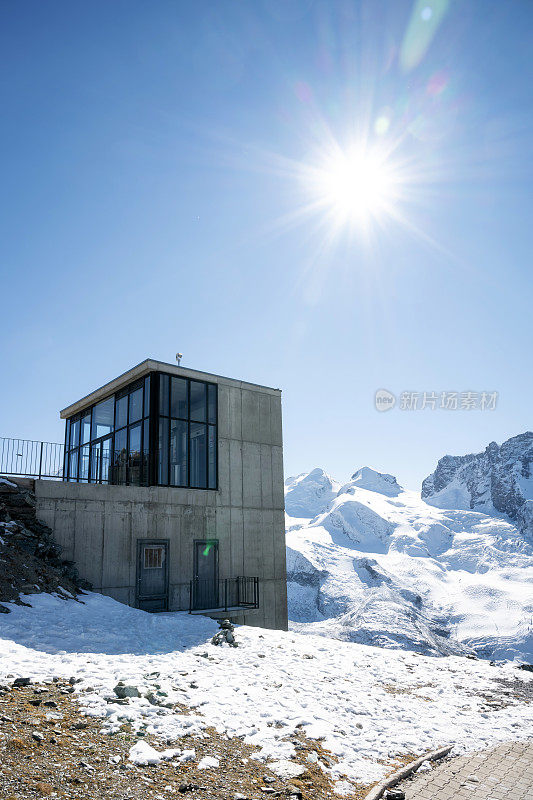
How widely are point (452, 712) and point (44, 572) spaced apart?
1041cm

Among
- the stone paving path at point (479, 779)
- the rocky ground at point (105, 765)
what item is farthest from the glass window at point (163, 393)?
the stone paving path at point (479, 779)

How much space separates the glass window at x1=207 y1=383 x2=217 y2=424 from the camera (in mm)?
21797

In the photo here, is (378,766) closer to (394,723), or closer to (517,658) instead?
(394,723)

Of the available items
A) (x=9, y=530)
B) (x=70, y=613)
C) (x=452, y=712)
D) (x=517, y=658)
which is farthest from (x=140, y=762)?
(x=517, y=658)

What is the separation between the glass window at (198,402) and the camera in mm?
21438

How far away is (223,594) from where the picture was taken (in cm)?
1995

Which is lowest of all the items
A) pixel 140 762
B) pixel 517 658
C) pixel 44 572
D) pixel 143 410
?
pixel 517 658

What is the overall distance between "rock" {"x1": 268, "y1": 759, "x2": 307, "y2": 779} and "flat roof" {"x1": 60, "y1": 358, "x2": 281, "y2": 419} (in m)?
15.1

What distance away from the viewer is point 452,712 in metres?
10.4

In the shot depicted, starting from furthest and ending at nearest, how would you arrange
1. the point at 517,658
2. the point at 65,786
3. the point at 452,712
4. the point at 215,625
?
1. the point at 517,658
2. the point at 215,625
3. the point at 452,712
4. the point at 65,786

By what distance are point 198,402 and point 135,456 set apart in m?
3.25

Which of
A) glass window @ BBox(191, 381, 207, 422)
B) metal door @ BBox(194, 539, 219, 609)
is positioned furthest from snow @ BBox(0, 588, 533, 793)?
glass window @ BBox(191, 381, 207, 422)

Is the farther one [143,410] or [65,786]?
[143,410]

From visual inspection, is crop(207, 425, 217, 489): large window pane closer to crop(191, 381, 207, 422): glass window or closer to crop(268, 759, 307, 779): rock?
crop(191, 381, 207, 422): glass window
